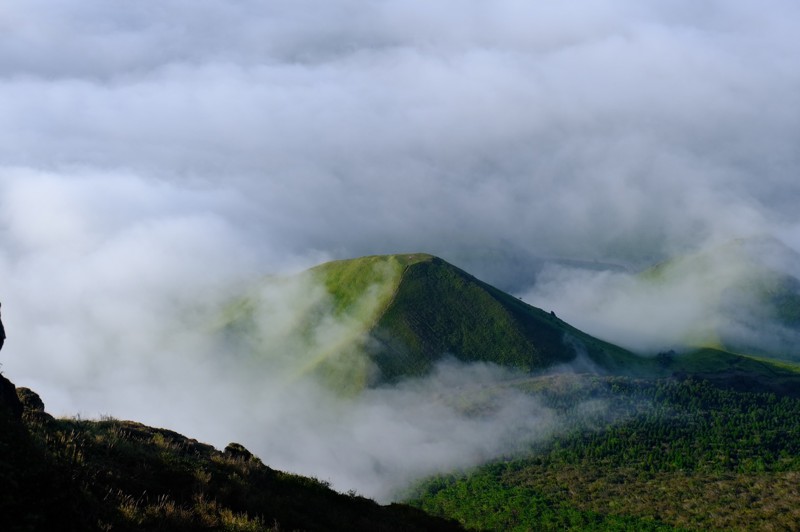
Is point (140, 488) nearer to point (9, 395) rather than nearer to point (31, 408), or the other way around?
point (9, 395)

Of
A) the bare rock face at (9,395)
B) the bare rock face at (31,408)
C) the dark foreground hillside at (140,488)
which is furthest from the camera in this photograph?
the bare rock face at (31,408)

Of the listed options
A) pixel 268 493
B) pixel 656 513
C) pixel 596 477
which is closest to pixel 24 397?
pixel 268 493

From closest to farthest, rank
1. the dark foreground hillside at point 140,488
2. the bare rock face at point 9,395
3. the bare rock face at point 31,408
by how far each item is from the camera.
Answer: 1. the dark foreground hillside at point 140,488
2. the bare rock face at point 9,395
3. the bare rock face at point 31,408

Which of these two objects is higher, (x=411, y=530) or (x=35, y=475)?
(x=35, y=475)

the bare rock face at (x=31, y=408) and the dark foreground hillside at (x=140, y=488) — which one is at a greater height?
the bare rock face at (x=31, y=408)

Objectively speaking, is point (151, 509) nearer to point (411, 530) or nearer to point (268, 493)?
point (268, 493)

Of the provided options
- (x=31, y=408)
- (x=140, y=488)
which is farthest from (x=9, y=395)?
(x=140, y=488)

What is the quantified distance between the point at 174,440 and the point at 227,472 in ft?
29.5

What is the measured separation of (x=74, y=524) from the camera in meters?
14.6

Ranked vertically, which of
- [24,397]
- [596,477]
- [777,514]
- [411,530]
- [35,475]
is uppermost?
[24,397]

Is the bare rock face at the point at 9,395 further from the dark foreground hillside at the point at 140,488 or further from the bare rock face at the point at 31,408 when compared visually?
the bare rock face at the point at 31,408

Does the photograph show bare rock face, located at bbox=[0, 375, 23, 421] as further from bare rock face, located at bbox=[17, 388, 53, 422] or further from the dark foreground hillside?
bare rock face, located at bbox=[17, 388, 53, 422]

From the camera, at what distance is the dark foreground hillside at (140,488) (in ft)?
48.0

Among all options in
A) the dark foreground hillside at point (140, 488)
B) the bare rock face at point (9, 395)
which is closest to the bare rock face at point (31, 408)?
the dark foreground hillside at point (140, 488)
